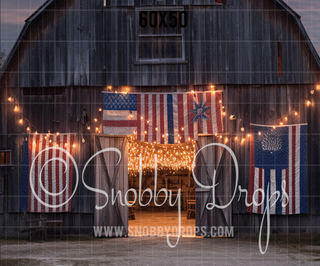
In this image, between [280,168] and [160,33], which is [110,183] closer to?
[160,33]

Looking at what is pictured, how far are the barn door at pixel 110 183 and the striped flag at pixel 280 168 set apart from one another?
3.62 meters

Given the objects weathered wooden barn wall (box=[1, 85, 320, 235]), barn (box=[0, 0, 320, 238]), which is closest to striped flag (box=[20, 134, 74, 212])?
barn (box=[0, 0, 320, 238])

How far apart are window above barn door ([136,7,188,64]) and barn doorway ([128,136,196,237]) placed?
306 cm

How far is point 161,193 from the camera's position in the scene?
23562 mm

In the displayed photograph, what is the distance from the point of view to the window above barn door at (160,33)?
46.1 ft

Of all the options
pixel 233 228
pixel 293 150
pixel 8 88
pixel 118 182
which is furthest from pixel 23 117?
pixel 293 150

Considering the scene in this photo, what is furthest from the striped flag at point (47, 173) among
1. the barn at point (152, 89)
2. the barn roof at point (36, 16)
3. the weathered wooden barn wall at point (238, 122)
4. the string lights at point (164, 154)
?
the string lights at point (164, 154)

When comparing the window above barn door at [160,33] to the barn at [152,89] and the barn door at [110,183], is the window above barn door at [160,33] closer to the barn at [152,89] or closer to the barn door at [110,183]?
the barn at [152,89]

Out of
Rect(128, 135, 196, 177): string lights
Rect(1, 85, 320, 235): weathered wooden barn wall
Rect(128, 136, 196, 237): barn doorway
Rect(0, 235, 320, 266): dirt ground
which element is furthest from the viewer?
Rect(128, 135, 196, 177): string lights

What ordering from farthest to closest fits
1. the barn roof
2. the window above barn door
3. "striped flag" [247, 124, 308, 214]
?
1. the window above barn door
2. "striped flag" [247, 124, 308, 214]
3. the barn roof

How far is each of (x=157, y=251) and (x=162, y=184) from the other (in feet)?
40.7

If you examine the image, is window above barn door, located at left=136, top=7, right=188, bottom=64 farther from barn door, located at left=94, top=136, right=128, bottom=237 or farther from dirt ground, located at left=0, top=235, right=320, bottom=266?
dirt ground, located at left=0, top=235, right=320, bottom=266

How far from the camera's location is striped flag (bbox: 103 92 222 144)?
1373 centimetres

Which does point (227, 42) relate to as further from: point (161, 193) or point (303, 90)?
point (161, 193)
